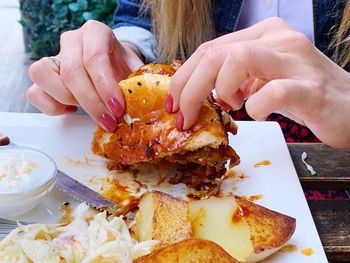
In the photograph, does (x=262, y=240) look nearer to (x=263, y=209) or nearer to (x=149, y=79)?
(x=263, y=209)

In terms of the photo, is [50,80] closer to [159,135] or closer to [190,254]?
[159,135]

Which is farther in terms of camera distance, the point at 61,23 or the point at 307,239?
the point at 61,23

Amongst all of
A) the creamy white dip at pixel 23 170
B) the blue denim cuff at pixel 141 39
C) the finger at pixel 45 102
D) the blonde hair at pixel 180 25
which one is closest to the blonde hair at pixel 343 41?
the blonde hair at pixel 180 25

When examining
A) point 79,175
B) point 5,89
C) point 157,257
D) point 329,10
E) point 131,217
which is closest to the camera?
point 157,257

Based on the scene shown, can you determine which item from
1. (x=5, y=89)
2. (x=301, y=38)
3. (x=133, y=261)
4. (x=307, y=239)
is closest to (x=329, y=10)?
(x=301, y=38)

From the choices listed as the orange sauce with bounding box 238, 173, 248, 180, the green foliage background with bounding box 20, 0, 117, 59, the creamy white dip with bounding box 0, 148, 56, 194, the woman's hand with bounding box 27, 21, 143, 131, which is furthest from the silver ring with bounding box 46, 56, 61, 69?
the green foliage background with bounding box 20, 0, 117, 59

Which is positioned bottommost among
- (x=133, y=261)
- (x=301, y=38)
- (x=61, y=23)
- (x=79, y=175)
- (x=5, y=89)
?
(x=5, y=89)

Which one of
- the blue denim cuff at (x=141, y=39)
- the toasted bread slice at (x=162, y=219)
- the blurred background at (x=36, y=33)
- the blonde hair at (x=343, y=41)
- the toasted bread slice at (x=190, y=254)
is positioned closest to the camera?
the toasted bread slice at (x=190, y=254)

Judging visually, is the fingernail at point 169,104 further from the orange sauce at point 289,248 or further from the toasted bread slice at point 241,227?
the orange sauce at point 289,248
